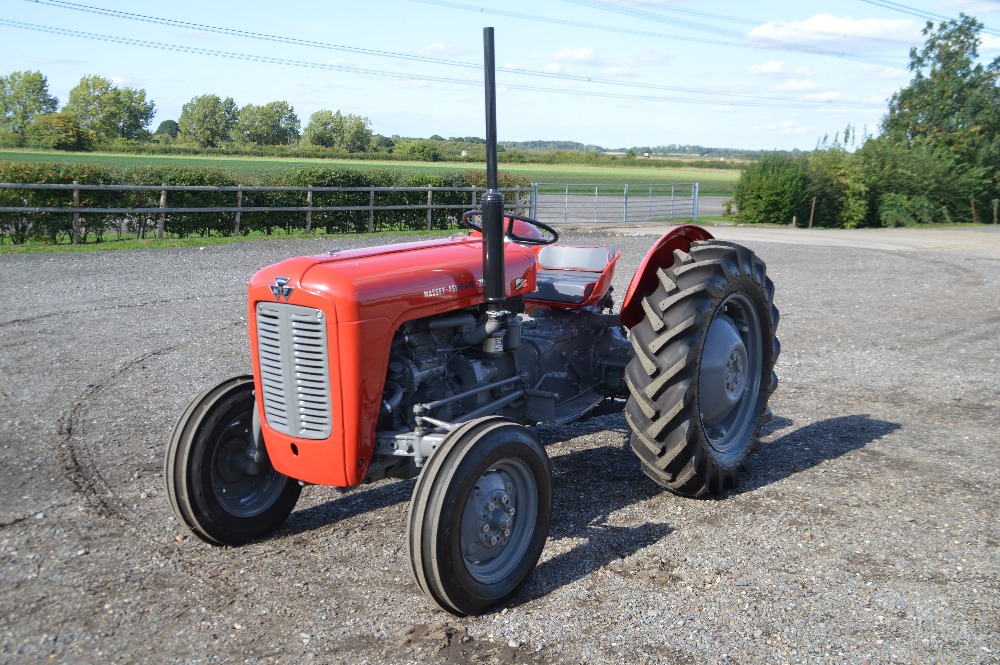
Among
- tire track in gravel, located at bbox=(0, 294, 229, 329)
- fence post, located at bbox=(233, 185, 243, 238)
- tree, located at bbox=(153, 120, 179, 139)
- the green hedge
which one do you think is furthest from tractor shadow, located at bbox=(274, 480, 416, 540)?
tree, located at bbox=(153, 120, 179, 139)

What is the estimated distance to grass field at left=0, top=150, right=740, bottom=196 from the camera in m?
46.0

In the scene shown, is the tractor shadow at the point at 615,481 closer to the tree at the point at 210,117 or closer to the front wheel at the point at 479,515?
the front wheel at the point at 479,515

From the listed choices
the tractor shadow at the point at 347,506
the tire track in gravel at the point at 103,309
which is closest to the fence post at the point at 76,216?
the tire track in gravel at the point at 103,309

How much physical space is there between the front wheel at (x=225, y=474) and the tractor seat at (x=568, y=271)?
1.87m

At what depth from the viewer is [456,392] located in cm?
420

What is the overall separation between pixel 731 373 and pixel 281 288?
107 inches

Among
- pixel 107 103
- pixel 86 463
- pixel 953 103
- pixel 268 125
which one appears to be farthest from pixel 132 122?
pixel 86 463

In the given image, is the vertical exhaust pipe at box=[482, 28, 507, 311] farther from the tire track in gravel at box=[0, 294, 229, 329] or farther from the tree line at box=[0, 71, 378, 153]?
the tree line at box=[0, 71, 378, 153]

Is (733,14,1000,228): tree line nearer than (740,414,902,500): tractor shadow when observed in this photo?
No

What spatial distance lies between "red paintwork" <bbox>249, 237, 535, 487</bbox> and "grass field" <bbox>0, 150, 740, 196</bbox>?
35819 millimetres

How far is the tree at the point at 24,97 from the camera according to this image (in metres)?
74.6

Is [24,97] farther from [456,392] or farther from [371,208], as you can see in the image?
[456,392]

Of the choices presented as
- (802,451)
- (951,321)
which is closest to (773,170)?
(951,321)

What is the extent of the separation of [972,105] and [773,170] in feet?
37.2
